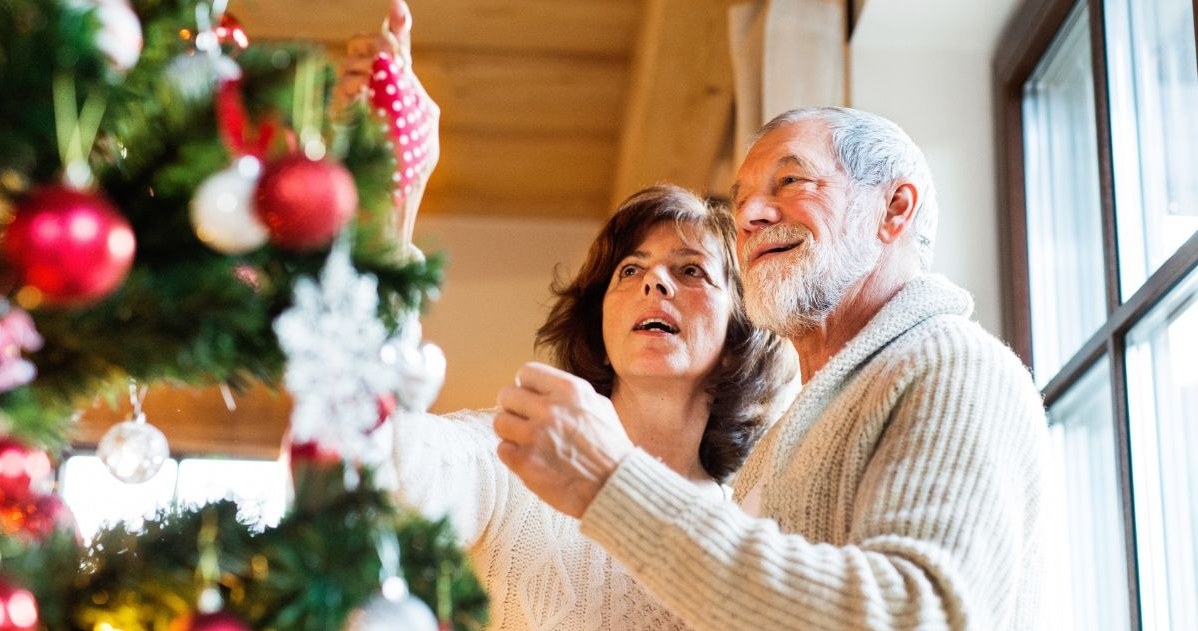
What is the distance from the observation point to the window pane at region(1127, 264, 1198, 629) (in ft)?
5.88

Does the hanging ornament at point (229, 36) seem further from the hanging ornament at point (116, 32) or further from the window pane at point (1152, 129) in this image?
the window pane at point (1152, 129)

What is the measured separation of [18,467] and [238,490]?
0.41 ft

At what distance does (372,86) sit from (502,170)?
11.2ft

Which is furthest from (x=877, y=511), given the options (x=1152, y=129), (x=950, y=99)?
(x=950, y=99)

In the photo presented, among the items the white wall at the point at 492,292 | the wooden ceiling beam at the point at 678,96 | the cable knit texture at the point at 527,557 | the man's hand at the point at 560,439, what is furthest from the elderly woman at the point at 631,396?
the white wall at the point at 492,292

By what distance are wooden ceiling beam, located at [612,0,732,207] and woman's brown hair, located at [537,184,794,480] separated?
123cm

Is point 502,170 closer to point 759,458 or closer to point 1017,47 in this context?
point 1017,47

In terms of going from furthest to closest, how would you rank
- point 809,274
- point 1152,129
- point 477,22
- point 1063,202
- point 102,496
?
1. point 477,22
2. point 1063,202
3. point 1152,129
4. point 809,274
5. point 102,496

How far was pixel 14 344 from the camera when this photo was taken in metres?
0.67

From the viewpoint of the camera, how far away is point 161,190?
28.3 inches

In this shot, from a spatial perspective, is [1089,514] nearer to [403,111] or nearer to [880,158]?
[880,158]

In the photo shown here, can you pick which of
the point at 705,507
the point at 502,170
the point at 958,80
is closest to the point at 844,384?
the point at 705,507

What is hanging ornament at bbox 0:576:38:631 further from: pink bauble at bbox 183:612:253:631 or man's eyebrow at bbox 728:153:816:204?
man's eyebrow at bbox 728:153:816:204

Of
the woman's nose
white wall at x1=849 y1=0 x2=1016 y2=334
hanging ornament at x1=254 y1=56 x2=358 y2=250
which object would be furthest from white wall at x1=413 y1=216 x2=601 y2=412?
hanging ornament at x1=254 y1=56 x2=358 y2=250
